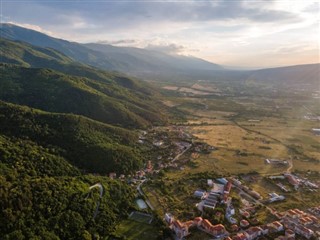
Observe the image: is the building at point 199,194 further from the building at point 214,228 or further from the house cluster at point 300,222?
the house cluster at point 300,222

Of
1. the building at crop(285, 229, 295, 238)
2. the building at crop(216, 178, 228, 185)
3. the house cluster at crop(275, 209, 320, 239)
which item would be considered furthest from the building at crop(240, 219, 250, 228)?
the building at crop(216, 178, 228, 185)

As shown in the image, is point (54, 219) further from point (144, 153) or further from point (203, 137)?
point (203, 137)

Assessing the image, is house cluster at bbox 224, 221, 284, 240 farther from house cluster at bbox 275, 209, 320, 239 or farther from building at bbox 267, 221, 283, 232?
house cluster at bbox 275, 209, 320, 239

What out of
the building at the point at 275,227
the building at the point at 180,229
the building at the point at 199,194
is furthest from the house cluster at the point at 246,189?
the building at the point at 180,229

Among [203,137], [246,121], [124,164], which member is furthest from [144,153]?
[246,121]

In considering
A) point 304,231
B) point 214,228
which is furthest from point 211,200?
point 304,231
